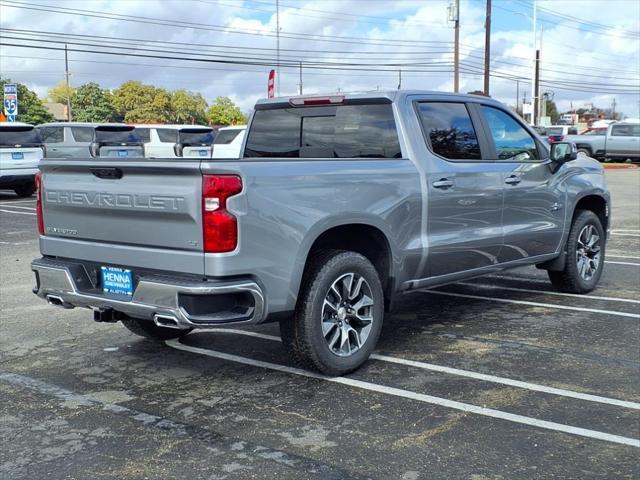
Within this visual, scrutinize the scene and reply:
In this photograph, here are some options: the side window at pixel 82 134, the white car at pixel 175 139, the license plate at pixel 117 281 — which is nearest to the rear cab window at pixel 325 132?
the license plate at pixel 117 281

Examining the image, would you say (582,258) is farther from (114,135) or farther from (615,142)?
(615,142)

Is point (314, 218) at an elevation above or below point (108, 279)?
above

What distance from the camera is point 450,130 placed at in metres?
6.01

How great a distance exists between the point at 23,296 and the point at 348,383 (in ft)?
14.0

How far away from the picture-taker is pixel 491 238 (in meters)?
6.21

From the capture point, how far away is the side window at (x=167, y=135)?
83.0 ft

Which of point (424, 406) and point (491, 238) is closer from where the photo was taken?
point (424, 406)

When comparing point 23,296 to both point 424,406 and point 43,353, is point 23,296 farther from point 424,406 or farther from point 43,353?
point 424,406

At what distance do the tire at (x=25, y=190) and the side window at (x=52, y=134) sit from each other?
11.5 ft

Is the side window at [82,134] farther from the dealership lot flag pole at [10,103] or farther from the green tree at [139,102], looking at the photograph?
the green tree at [139,102]

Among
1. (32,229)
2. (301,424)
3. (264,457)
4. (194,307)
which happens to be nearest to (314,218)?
(194,307)

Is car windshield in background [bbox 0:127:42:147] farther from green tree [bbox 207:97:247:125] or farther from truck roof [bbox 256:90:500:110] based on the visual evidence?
green tree [bbox 207:97:247:125]

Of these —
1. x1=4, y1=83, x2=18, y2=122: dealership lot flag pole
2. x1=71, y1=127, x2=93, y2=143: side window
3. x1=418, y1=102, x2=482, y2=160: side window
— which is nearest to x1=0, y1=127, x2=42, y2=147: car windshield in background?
x1=71, y1=127, x2=93, y2=143: side window

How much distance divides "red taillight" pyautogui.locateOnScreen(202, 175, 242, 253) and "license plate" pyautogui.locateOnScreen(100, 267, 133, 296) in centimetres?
66
